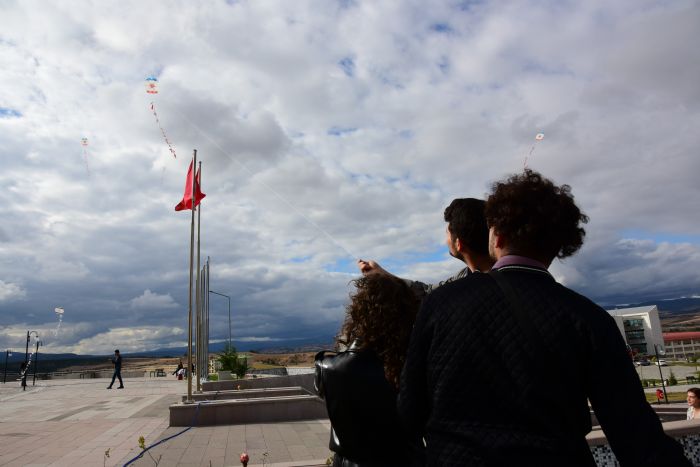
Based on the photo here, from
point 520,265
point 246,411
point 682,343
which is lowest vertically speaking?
point 682,343

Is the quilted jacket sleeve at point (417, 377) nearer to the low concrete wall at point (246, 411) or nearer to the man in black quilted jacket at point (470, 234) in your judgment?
the man in black quilted jacket at point (470, 234)

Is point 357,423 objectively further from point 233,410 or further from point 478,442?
point 233,410

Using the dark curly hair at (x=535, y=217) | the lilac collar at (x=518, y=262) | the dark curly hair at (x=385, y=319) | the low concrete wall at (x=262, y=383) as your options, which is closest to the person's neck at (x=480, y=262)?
the dark curly hair at (x=385, y=319)

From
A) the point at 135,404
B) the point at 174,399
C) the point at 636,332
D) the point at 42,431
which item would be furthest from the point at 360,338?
the point at 636,332

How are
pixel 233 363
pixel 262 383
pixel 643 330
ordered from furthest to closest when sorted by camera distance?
1. pixel 643 330
2. pixel 233 363
3. pixel 262 383

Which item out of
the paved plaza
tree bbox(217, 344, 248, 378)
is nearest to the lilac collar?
the paved plaza

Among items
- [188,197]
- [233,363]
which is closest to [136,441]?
[188,197]

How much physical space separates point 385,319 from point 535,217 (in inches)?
35.0

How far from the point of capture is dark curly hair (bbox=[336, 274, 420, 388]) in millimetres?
2502

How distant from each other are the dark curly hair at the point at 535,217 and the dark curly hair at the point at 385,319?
71cm

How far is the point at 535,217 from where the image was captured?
1.94 m

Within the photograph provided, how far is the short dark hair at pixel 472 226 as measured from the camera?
2578 mm

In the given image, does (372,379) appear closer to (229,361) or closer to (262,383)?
(262,383)

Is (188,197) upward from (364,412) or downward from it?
upward
